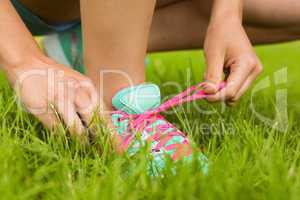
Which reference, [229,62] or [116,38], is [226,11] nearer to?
[229,62]

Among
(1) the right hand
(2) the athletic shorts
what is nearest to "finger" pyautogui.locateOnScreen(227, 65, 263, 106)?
(1) the right hand

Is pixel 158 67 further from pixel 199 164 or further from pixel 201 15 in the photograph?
pixel 199 164

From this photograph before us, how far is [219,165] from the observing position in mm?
942

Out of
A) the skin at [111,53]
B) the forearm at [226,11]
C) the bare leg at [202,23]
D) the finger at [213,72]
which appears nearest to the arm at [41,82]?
the skin at [111,53]

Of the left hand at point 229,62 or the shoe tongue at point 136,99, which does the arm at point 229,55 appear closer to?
the left hand at point 229,62

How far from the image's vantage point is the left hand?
119cm

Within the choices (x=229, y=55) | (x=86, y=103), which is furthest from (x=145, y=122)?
(x=229, y=55)

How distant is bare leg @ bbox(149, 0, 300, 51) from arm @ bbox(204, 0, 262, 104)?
23cm

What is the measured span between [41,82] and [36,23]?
500mm

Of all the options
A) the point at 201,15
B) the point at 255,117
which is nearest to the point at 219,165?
the point at 255,117

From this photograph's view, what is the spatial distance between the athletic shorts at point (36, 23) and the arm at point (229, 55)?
422 mm

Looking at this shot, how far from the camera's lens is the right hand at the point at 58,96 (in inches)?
41.8

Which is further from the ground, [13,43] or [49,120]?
[13,43]

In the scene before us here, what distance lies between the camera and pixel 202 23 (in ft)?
5.30
